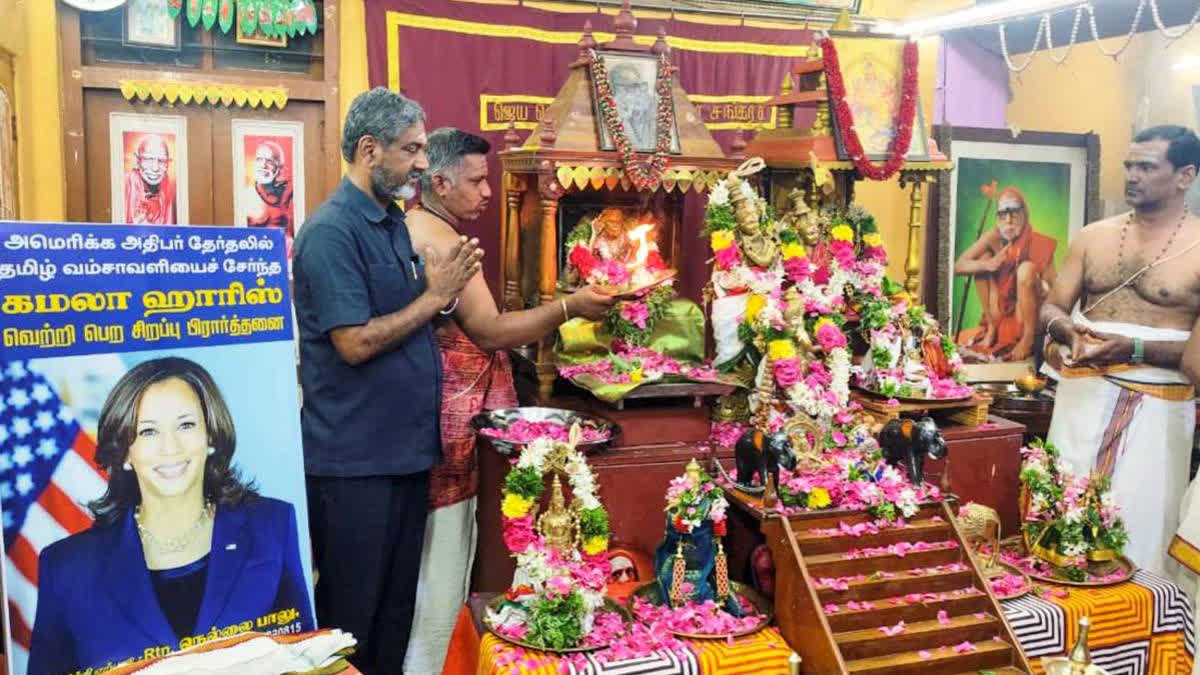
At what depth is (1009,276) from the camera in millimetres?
6465

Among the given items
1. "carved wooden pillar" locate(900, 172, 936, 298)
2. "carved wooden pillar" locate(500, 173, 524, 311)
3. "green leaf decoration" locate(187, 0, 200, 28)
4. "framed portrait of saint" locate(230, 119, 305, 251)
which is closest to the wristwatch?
"carved wooden pillar" locate(900, 172, 936, 298)

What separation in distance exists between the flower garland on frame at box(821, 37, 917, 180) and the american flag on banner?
3.54 metres

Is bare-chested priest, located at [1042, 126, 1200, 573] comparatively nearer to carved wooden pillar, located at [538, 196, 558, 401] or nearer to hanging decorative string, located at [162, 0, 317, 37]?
carved wooden pillar, located at [538, 196, 558, 401]

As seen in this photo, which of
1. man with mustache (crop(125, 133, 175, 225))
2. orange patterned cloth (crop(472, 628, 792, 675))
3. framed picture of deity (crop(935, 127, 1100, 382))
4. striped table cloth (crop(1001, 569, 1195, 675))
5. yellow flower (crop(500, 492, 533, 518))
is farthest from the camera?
framed picture of deity (crop(935, 127, 1100, 382))

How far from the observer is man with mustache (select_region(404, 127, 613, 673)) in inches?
153

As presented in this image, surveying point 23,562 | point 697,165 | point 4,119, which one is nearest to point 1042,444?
point 697,165

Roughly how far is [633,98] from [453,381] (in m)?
1.55

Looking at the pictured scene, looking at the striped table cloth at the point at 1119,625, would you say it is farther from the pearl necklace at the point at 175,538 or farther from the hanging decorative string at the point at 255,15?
the hanging decorative string at the point at 255,15

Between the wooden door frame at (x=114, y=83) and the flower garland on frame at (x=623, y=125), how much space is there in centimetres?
168

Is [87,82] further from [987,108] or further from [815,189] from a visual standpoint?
[987,108]

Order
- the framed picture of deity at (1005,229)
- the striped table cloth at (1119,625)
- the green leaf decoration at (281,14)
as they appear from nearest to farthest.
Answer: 1. the striped table cloth at (1119,625)
2. the green leaf decoration at (281,14)
3. the framed picture of deity at (1005,229)

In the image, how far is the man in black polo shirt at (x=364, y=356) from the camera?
313 cm

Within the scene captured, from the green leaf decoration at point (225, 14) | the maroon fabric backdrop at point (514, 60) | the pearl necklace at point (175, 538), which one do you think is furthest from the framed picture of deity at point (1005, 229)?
the pearl necklace at point (175, 538)

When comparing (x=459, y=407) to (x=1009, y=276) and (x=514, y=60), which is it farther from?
(x=1009, y=276)
